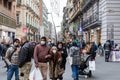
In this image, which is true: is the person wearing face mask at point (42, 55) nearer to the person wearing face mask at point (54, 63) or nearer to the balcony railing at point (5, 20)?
the person wearing face mask at point (54, 63)

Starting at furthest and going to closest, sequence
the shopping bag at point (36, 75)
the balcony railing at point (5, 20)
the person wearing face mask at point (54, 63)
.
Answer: the balcony railing at point (5, 20)
the person wearing face mask at point (54, 63)
the shopping bag at point (36, 75)

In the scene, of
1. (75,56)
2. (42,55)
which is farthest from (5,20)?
(42,55)

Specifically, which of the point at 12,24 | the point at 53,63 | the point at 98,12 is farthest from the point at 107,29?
the point at 12,24

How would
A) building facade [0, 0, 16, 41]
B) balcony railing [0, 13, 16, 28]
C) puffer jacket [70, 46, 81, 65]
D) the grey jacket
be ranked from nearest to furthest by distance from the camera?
the grey jacket < puffer jacket [70, 46, 81, 65] < building facade [0, 0, 16, 41] < balcony railing [0, 13, 16, 28]

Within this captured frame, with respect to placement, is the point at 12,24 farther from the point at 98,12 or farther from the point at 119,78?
the point at 119,78

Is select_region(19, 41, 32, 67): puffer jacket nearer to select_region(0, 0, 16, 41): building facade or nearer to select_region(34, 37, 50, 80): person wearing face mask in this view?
select_region(34, 37, 50, 80): person wearing face mask

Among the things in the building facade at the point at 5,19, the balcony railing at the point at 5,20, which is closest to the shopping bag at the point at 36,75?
the building facade at the point at 5,19

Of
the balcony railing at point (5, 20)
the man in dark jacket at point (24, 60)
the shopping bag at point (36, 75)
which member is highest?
the balcony railing at point (5, 20)

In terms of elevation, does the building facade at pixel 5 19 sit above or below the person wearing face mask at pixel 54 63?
above

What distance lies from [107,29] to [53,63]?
20.6 metres

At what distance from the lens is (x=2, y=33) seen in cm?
4372

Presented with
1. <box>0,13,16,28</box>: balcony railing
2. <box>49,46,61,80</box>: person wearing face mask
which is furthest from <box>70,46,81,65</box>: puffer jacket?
<box>0,13,16,28</box>: balcony railing

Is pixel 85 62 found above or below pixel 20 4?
below

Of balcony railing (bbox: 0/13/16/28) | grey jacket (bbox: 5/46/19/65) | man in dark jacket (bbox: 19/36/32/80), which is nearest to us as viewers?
man in dark jacket (bbox: 19/36/32/80)
